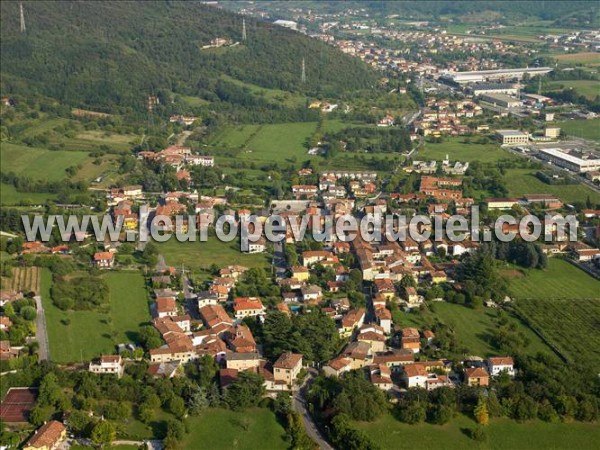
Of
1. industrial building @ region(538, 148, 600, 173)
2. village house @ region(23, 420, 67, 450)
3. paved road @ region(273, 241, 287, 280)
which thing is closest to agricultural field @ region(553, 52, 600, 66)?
industrial building @ region(538, 148, 600, 173)

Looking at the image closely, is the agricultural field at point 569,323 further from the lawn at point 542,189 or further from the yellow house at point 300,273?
the lawn at point 542,189

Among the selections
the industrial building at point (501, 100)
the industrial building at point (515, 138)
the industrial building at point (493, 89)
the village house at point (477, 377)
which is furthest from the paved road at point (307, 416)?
the industrial building at point (493, 89)

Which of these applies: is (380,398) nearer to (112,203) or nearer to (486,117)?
(112,203)

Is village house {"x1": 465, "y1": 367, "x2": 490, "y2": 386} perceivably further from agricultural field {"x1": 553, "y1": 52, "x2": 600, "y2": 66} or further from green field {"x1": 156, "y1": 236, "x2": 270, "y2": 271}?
agricultural field {"x1": 553, "y1": 52, "x2": 600, "y2": 66}

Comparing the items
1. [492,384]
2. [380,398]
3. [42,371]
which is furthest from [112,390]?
[492,384]

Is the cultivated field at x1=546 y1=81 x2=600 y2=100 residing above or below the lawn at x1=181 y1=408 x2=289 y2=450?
above

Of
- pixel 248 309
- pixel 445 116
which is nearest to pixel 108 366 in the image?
pixel 248 309
